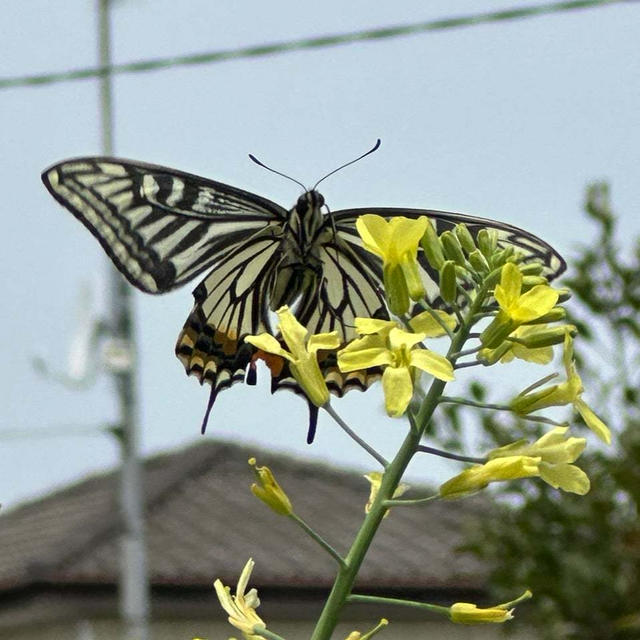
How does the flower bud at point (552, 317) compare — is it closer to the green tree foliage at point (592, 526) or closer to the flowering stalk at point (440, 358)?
the flowering stalk at point (440, 358)

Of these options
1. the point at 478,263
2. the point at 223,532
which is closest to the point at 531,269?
the point at 478,263

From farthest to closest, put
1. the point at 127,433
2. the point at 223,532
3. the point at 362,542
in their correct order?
1. the point at 223,532
2. the point at 127,433
3. the point at 362,542

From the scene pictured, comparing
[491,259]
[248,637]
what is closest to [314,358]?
[491,259]

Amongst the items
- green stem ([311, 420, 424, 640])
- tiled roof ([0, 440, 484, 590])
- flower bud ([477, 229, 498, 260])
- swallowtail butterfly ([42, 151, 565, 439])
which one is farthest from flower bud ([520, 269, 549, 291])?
tiled roof ([0, 440, 484, 590])

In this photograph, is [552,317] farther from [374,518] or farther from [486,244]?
[374,518]

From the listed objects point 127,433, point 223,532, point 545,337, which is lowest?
point 223,532
